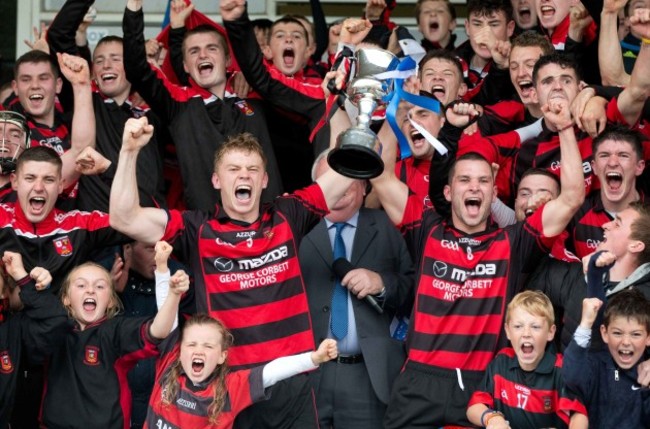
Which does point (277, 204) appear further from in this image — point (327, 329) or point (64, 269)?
point (64, 269)

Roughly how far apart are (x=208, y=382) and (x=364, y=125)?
1.66m

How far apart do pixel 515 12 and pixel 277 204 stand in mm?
3104

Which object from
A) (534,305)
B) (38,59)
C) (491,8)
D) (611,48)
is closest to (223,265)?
(534,305)

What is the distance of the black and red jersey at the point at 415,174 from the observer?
8.27 meters

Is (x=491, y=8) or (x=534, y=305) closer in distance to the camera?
(x=534, y=305)

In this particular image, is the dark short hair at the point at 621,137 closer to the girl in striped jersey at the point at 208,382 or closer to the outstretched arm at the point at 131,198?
the girl in striped jersey at the point at 208,382

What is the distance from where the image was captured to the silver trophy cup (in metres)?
6.11

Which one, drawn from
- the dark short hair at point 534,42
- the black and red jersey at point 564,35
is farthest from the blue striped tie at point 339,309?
the black and red jersey at point 564,35

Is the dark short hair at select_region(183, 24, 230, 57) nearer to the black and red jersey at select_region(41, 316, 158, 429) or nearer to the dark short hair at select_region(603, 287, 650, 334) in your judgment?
the black and red jersey at select_region(41, 316, 158, 429)

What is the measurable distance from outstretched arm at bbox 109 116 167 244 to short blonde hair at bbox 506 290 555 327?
1.76 m

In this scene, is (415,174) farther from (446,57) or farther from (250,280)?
(250,280)

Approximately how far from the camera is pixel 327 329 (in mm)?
7637

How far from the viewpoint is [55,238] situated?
7.89m

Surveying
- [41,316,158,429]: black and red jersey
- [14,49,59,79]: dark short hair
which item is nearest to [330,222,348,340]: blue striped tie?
[41,316,158,429]: black and red jersey
